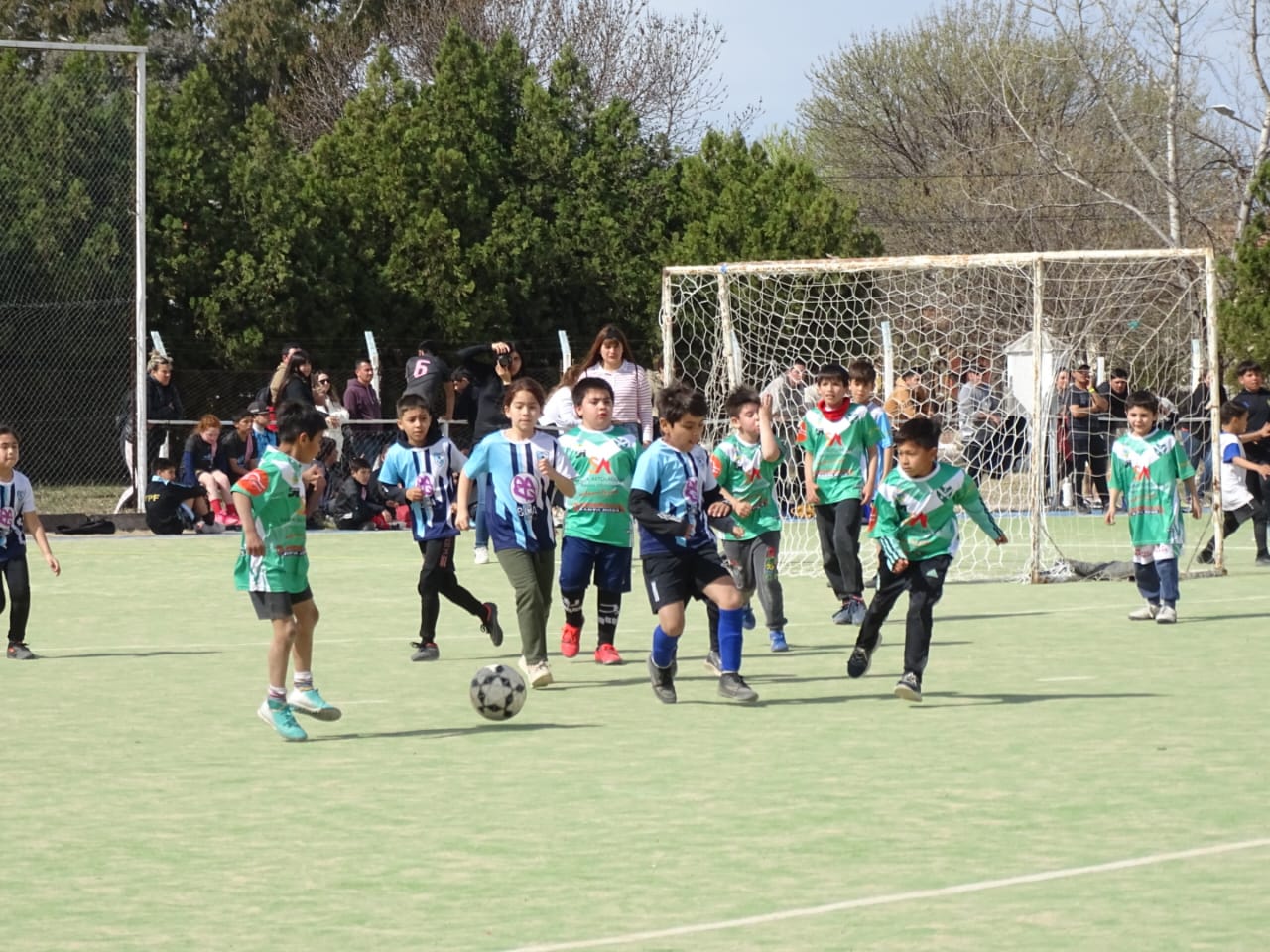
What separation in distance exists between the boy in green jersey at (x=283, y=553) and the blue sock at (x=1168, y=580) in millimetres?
6630

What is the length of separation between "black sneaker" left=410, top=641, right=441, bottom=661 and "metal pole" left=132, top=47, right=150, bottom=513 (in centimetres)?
1259

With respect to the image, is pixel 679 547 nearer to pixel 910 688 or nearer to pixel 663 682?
pixel 663 682

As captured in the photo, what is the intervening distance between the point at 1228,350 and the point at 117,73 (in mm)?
14104

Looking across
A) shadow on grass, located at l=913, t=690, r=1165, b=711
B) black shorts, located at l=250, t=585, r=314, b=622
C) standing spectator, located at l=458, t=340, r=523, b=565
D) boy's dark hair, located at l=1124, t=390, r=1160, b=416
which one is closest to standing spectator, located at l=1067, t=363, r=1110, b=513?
standing spectator, located at l=458, t=340, r=523, b=565

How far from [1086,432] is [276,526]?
54.3 ft

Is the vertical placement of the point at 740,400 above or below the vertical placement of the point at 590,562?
above

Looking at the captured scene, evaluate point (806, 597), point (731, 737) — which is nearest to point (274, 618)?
point (731, 737)

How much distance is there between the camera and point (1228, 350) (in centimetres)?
2847

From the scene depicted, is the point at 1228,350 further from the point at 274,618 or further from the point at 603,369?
the point at 274,618

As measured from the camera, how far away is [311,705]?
381 inches

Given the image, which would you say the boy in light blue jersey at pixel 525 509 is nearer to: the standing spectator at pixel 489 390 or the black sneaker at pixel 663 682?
the black sneaker at pixel 663 682

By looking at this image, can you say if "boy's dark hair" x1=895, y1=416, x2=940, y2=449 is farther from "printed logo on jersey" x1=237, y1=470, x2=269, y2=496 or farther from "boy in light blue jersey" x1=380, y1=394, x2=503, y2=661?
"printed logo on jersey" x1=237, y1=470, x2=269, y2=496

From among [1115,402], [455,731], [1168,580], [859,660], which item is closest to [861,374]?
[1168,580]

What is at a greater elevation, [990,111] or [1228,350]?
[990,111]
